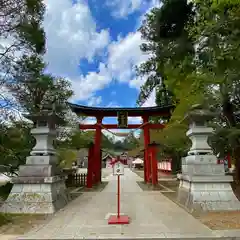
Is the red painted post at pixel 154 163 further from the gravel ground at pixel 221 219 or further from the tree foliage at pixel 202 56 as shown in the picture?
the gravel ground at pixel 221 219

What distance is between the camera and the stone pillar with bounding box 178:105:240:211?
33.2 feet

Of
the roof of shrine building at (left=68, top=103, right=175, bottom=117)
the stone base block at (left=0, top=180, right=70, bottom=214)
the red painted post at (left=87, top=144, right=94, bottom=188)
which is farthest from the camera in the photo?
the roof of shrine building at (left=68, top=103, right=175, bottom=117)

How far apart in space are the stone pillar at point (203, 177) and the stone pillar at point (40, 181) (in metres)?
4.62

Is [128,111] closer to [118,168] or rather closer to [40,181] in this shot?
[40,181]

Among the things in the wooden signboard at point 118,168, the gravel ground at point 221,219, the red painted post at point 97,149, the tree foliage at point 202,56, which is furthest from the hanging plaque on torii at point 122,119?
the wooden signboard at point 118,168

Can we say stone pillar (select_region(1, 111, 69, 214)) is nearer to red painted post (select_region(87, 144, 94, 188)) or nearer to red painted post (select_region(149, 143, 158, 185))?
red painted post (select_region(87, 144, 94, 188))

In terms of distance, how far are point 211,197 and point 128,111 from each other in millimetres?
11927

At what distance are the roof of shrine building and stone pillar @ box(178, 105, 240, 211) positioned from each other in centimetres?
962

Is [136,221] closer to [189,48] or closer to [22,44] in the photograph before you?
[22,44]

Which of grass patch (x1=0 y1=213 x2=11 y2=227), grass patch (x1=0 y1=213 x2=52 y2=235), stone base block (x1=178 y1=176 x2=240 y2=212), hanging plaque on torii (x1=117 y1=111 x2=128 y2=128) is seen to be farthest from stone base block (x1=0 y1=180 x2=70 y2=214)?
hanging plaque on torii (x1=117 y1=111 x2=128 y2=128)

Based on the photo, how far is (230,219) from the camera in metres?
8.52

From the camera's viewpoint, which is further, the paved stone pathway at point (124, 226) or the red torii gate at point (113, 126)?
the red torii gate at point (113, 126)

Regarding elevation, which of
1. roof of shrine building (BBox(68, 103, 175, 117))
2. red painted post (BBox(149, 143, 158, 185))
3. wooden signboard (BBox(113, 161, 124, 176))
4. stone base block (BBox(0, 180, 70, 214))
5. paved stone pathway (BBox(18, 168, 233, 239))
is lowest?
paved stone pathway (BBox(18, 168, 233, 239))

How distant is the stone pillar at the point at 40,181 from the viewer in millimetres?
10031
